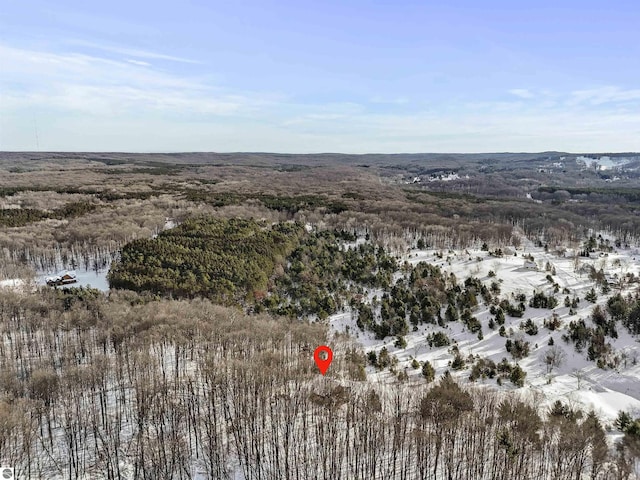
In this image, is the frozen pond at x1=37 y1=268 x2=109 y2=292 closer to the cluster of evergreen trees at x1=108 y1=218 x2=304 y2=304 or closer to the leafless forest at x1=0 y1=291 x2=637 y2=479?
the cluster of evergreen trees at x1=108 y1=218 x2=304 y2=304

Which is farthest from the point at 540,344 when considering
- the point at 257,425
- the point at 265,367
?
the point at 257,425

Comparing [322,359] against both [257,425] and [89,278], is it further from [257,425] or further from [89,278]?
[89,278]

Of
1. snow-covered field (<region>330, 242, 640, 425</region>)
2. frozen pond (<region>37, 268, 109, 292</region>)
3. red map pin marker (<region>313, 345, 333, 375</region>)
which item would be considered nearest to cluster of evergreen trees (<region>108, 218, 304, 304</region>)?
frozen pond (<region>37, 268, 109, 292</region>)

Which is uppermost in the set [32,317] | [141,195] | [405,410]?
[141,195]

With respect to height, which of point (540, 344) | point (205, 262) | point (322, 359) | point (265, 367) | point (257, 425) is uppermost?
point (205, 262)

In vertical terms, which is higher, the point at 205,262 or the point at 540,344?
the point at 205,262

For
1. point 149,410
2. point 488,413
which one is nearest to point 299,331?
point 149,410

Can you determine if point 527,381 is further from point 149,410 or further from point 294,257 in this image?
point 294,257
